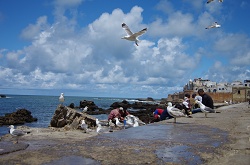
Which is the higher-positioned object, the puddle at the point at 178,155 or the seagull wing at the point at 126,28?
the seagull wing at the point at 126,28

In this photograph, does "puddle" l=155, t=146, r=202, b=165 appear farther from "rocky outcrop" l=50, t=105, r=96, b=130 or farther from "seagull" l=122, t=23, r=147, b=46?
"rocky outcrop" l=50, t=105, r=96, b=130

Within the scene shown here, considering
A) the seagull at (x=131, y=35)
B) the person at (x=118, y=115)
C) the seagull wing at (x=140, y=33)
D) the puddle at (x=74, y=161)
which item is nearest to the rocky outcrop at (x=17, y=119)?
the person at (x=118, y=115)

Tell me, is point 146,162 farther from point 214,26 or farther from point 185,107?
point 214,26

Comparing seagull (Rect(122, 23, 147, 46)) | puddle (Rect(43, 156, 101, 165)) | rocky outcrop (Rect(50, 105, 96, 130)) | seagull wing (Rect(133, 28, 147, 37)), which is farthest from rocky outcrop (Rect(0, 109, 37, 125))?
puddle (Rect(43, 156, 101, 165))

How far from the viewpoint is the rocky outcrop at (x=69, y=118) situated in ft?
52.7

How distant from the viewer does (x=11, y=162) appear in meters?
3.89

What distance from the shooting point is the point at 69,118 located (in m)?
16.9

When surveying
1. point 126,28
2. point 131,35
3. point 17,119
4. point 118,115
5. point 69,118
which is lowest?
point 17,119

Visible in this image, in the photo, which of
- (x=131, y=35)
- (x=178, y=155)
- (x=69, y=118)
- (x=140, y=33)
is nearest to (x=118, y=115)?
(x=69, y=118)

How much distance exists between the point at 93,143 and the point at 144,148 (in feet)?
3.36

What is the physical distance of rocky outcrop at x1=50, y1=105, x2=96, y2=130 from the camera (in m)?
16.0

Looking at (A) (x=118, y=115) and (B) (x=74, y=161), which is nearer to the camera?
(B) (x=74, y=161)

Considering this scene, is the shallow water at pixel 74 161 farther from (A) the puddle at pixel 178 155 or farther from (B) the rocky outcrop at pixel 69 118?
(B) the rocky outcrop at pixel 69 118

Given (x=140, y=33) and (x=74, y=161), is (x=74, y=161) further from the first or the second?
(x=140, y=33)
